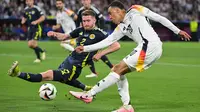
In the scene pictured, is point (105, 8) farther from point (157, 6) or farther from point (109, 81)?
point (109, 81)

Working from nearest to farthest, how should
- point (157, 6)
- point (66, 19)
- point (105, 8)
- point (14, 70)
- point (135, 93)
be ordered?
point (14, 70) < point (135, 93) < point (66, 19) < point (105, 8) < point (157, 6)

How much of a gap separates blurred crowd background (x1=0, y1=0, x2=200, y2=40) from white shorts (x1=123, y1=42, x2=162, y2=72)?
91.2 feet

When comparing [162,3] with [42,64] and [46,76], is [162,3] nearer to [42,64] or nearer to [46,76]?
[42,64]

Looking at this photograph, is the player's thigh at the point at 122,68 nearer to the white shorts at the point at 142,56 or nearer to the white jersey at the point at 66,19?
the white shorts at the point at 142,56

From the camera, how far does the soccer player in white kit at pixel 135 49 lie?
28.2 feet

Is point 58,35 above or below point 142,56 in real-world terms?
above

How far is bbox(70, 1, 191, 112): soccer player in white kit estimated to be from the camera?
8586mm

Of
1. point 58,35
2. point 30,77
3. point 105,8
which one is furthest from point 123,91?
point 105,8

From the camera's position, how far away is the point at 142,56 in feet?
28.2

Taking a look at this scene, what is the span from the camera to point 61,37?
10.3m

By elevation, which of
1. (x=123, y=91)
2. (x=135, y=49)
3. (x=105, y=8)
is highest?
(x=105, y=8)

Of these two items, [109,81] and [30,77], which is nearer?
[109,81]

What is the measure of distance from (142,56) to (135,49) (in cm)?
20

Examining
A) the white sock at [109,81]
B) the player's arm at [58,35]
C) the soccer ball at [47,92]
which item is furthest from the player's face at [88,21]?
the white sock at [109,81]
